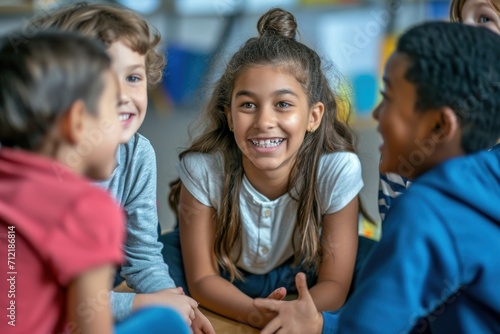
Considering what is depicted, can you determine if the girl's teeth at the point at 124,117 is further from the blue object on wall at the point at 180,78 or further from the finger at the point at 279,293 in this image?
the blue object on wall at the point at 180,78

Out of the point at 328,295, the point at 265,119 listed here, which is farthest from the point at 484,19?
the point at 328,295

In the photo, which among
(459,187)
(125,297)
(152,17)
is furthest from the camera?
(152,17)

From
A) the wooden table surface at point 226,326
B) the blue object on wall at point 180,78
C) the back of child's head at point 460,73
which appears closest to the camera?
the back of child's head at point 460,73

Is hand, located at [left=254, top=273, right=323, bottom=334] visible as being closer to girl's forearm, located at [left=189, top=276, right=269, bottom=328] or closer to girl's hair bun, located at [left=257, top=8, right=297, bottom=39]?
girl's forearm, located at [left=189, top=276, right=269, bottom=328]

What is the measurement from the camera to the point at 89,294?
0.77 m

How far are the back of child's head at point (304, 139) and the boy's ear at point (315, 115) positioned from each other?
1cm

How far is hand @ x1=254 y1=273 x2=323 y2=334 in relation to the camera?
121 centimetres

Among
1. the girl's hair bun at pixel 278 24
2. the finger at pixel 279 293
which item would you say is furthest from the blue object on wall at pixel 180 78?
the finger at pixel 279 293

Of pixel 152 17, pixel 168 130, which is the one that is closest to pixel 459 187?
pixel 168 130

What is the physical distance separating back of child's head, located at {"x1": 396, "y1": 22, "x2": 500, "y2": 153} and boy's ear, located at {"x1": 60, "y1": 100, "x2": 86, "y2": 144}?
17.1 inches

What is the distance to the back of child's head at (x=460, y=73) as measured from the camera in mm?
924

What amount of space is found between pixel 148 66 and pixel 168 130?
1.60 meters

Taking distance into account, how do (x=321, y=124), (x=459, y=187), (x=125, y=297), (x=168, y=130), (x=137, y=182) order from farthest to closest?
(x=168, y=130), (x=321, y=124), (x=137, y=182), (x=125, y=297), (x=459, y=187)

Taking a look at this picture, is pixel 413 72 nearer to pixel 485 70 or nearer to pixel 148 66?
pixel 485 70
